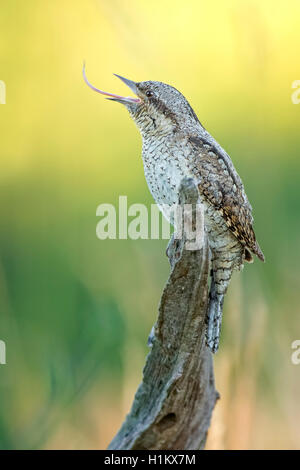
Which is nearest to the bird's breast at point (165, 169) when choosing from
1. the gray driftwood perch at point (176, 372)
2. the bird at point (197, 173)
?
the bird at point (197, 173)

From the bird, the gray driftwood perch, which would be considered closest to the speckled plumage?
the bird

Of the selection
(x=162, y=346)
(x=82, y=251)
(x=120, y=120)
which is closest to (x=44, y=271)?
(x=82, y=251)

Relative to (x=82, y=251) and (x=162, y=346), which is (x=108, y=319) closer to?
(x=82, y=251)

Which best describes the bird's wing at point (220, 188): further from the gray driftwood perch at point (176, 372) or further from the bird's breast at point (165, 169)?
the gray driftwood perch at point (176, 372)

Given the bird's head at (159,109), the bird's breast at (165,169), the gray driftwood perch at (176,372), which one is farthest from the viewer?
the bird's head at (159,109)

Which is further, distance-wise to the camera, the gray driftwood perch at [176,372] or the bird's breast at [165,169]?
the bird's breast at [165,169]

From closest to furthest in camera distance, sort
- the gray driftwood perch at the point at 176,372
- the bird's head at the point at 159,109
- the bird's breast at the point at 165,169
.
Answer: the gray driftwood perch at the point at 176,372
the bird's breast at the point at 165,169
the bird's head at the point at 159,109

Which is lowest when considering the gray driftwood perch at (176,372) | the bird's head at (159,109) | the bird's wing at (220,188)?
the gray driftwood perch at (176,372)
